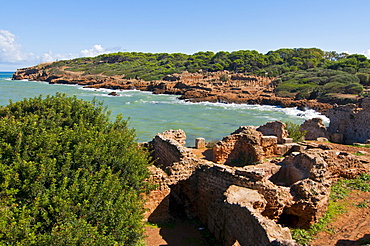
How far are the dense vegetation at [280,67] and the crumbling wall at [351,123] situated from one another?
32716 millimetres

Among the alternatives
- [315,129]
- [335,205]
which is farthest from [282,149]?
[315,129]

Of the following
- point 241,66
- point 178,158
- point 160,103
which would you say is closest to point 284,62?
point 241,66

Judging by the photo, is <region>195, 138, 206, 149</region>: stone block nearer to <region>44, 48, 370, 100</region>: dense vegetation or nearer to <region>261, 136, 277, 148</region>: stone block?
<region>261, 136, 277, 148</region>: stone block

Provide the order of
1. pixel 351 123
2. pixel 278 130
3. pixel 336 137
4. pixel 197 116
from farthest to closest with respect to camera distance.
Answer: pixel 197 116 < pixel 351 123 < pixel 336 137 < pixel 278 130

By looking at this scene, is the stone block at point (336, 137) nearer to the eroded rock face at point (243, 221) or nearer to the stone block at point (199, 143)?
the stone block at point (199, 143)

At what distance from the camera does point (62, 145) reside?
8.55m

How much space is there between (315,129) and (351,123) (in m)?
2.39

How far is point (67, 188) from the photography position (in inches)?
282

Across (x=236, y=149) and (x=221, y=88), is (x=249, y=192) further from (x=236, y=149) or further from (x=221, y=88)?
(x=221, y=88)

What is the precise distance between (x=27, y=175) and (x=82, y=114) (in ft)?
15.7

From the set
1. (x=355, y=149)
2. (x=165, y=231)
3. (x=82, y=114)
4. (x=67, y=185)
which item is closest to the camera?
(x=67, y=185)

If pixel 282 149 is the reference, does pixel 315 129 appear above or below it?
above

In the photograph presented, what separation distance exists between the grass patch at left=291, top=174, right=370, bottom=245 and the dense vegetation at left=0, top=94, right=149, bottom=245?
13.9 ft

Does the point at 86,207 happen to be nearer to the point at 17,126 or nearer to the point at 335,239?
the point at 17,126
